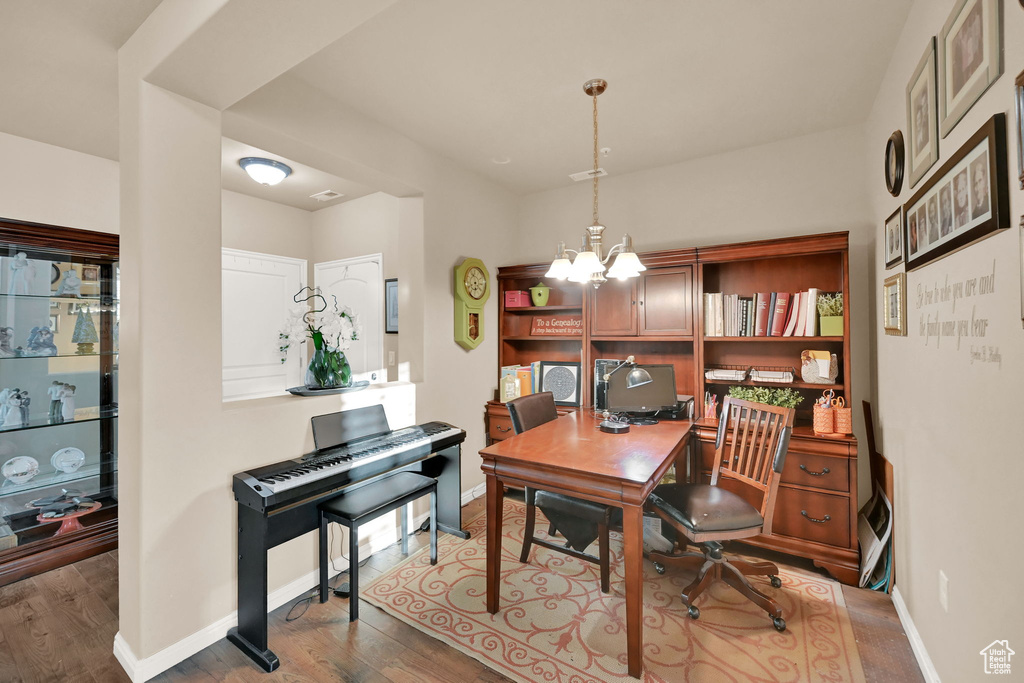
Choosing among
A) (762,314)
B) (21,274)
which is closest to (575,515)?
(762,314)

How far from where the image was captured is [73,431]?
2949 mm

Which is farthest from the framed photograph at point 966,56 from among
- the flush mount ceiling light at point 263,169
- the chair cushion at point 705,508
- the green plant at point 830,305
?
the flush mount ceiling light at point 263,169

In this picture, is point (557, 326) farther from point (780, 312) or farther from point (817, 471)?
point (817, 471)

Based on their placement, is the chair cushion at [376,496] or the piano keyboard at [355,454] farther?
the chair cushion at [376,496]

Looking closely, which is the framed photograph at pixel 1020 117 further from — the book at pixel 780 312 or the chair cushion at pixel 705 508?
the book at pixel 780 312

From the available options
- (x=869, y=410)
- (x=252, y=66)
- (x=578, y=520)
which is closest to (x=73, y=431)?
(x=252, y=66)

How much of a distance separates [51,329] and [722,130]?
4.50 metres

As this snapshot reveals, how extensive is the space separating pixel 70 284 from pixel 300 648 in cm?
274

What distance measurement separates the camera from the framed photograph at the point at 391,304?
4168 millimetres

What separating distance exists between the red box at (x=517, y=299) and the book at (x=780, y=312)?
6.24ft

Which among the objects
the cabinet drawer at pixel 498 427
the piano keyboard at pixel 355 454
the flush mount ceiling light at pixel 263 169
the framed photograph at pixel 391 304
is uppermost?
the flush mount ceiling light at pixel 263 169

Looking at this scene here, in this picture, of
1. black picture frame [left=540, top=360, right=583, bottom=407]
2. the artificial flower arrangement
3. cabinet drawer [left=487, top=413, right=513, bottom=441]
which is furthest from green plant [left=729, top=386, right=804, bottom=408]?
the artificial flower arrangement

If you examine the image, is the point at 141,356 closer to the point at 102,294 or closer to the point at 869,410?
the point at 102,294

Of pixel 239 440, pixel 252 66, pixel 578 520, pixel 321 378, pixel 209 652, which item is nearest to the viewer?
pixel 252 66
